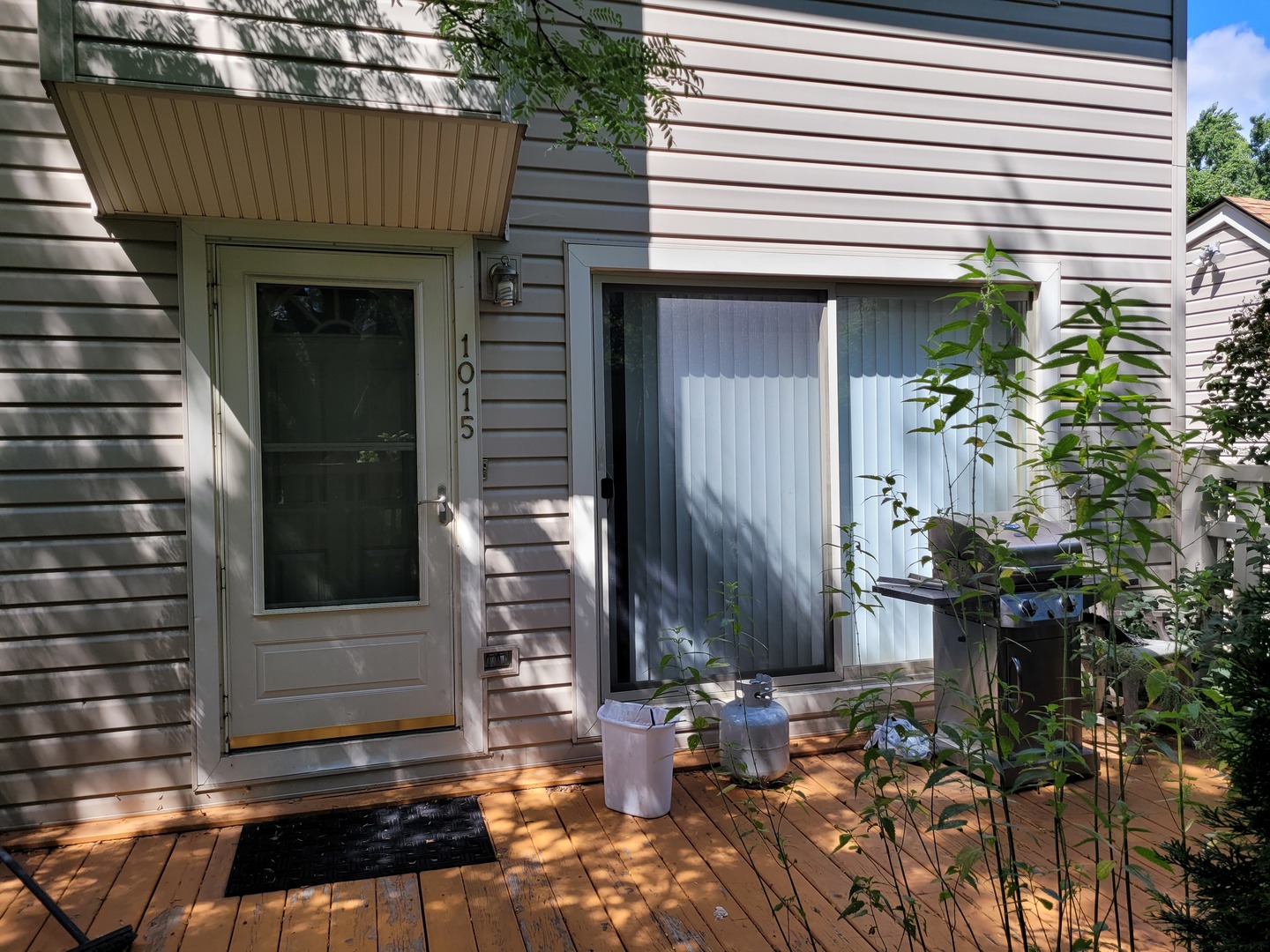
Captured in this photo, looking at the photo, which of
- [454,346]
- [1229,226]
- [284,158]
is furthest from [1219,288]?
[284,158]

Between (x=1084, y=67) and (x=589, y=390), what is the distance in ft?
9.81

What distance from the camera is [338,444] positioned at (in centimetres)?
359

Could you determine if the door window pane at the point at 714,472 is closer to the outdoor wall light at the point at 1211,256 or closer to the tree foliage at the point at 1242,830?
the tree foliage at the point at 1242,830

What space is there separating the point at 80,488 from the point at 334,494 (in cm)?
87

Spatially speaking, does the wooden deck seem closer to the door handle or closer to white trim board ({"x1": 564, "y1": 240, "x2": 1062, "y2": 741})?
white trim board ({"x1": 564, "y1": 240, "x2": 1062, "y2": 741})

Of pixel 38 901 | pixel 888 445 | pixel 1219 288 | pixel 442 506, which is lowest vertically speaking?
pixel 38 901

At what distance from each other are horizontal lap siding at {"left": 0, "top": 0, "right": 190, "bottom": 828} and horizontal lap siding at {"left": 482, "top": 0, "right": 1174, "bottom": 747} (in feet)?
3.94

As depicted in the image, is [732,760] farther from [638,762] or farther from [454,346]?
[454,346]

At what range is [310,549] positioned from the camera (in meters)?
3.55

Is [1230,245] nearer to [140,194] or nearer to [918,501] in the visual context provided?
[918,501]

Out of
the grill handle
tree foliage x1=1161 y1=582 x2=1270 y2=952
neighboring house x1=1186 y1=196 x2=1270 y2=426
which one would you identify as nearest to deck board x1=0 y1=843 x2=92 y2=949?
the grill handle

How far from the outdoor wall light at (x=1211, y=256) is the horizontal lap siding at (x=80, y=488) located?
31.6ft

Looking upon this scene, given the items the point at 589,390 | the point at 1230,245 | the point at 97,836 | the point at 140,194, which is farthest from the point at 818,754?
the point at 1230,245

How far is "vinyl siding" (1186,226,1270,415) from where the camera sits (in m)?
8.66
